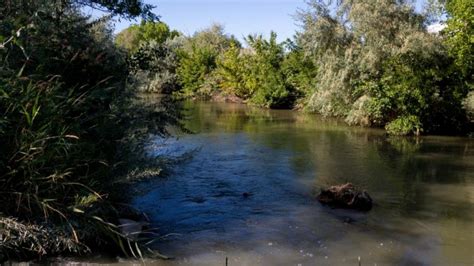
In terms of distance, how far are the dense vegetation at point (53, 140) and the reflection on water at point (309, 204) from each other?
1.09 metres

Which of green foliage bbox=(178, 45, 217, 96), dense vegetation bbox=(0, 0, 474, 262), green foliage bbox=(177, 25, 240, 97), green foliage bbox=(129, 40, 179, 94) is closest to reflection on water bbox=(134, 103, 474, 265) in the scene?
dense vegetation bbox=(0, 0, 474, 262)

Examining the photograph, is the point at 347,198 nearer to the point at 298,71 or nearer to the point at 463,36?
the point at 463,36

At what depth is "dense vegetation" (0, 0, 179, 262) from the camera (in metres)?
5.14

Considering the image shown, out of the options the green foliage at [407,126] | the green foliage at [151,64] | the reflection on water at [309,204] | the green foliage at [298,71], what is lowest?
the reflection on water at [309,204]

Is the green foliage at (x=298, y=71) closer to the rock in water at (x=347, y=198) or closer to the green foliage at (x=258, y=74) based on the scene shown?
the green foliage at (x=258, y=74)

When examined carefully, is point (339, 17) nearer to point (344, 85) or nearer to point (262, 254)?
point (344, 85)

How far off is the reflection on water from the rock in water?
260 millimetres

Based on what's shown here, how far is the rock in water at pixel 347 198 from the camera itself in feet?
28.9

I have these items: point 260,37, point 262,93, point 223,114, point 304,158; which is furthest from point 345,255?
point 260,37

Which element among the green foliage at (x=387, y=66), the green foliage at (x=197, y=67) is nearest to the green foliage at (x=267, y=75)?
the green foliage at (x=197, y=67)

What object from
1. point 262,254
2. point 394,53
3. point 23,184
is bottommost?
point 262,254

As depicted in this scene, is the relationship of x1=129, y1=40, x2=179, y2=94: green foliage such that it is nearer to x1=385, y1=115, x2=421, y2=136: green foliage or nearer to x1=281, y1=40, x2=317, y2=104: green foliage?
x1=385, y1=115, x2=421, y2=136: green foliage

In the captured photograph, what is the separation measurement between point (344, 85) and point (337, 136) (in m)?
3.13

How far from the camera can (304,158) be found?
13.8 metres
